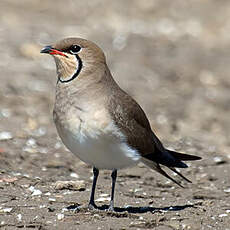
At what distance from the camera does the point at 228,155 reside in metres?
9.75

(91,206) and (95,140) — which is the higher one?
(95,140)

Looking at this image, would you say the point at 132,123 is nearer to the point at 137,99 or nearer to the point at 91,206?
the point at 91,206

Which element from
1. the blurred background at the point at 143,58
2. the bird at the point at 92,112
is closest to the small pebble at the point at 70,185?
the bird at the point at 92,112

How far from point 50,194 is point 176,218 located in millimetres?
1416

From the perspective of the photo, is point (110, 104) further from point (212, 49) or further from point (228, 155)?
point (212, 49)

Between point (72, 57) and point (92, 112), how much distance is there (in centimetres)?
55

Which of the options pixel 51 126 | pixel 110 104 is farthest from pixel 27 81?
pixel 110 104

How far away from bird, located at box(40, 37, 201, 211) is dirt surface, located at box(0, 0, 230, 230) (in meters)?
0.55

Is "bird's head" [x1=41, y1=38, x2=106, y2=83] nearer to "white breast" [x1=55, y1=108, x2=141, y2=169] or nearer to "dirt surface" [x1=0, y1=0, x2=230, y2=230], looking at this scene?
"white breast" [x1=55, y1=108, x2=141, y2=169]

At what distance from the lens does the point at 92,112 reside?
19.2ft

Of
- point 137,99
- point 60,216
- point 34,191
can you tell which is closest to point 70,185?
point 34,191

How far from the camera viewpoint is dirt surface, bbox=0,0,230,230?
6398mm

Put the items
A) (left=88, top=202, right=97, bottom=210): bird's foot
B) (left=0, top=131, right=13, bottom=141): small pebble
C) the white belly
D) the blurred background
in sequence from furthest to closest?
the blurred background → (left=0, top=131, right=13, bottom=141): small pebble → (left=88, top=202, right=97, bottom=210): bird's foot → the white belly

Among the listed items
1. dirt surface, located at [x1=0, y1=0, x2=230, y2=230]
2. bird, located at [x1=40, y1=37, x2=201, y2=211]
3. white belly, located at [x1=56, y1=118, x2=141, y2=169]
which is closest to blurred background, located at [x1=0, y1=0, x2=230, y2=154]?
dirt surface, located at [x1=0, y1=0, x2=230, y2=230]
